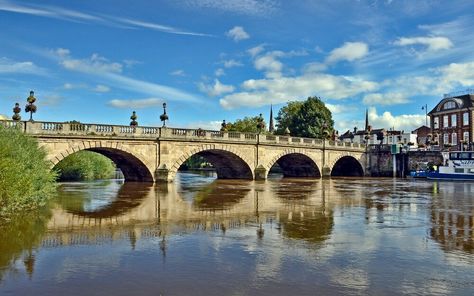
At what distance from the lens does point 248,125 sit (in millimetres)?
82188

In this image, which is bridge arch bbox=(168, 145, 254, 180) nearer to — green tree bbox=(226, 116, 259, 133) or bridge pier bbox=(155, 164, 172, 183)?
bridge pier bbox=(155, 164, 172, 183)

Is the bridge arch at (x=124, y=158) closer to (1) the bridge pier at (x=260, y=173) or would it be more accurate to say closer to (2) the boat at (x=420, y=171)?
(1) the bridge pier at (x=260, y=173)

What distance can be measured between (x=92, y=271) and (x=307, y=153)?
45.5m

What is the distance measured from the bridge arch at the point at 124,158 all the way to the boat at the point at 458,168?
3611 centimetres

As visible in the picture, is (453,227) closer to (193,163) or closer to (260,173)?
(260,173)

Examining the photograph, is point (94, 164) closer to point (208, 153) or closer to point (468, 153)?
point (208, 153)

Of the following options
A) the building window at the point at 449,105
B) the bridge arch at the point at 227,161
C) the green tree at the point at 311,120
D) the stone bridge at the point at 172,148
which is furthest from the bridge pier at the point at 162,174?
the building window at the point at 449,105

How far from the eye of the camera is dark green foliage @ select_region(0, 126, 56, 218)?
1480 centimetres

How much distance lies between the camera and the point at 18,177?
15.3m

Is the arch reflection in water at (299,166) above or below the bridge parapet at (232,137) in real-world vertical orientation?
below

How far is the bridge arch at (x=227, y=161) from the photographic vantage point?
40069mm

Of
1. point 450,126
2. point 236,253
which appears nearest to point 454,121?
point 450,126

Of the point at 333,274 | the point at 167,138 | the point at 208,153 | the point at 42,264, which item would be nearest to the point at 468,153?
the point at 208,153

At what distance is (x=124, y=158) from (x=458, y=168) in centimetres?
3970
